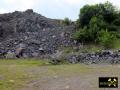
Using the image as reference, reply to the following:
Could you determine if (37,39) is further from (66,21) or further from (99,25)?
(66,21)

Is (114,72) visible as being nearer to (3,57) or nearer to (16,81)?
(16,81)

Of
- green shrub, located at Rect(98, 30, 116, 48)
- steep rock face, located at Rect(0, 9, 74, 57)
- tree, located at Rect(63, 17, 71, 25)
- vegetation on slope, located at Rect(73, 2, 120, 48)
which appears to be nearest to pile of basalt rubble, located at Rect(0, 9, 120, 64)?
steep rock face, located at Rect(0, 9, 74, 57)

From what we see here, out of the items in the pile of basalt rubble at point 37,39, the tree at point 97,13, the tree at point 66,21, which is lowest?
the pile of basalt rubble at point 37,39

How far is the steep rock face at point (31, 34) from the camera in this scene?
3275cm

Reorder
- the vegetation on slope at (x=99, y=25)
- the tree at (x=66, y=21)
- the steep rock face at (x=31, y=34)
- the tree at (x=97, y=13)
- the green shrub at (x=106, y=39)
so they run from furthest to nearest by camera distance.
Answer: the tree at (x=66, y=21) < the tree at (x=97, y=13) < the vegetation on slope at (x=99, y=25) < the green shrub at (x=106, y=39) < the steep rock face at (x=31, y=34)

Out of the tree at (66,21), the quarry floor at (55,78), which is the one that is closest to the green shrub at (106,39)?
the tree at (66,21)

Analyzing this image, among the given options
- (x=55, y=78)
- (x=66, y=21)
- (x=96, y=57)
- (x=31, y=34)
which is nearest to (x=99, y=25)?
(x=31, y=34)

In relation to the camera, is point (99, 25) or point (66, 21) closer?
point (99, 25)

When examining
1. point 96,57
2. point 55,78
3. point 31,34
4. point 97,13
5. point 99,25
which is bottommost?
point 55,78

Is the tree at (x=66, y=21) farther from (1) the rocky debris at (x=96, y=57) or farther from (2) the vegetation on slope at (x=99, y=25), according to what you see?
(1) the rocky debris at (x=96, y=57)

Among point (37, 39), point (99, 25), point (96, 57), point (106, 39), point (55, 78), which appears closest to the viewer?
point (55, 78)

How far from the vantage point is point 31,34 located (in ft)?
124

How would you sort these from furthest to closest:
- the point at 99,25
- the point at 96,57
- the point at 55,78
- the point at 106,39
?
1. the point at 99,25
2. the point at 106,39
3. the point at 96,57
4. the point at 55,78

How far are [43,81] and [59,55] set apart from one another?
10.0 m
